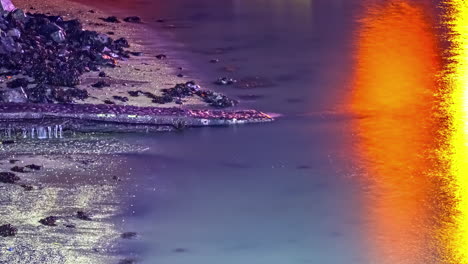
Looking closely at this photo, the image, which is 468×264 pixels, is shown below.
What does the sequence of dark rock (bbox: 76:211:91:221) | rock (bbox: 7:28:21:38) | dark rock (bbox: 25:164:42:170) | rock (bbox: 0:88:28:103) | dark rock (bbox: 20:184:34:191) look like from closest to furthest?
dark rock (bbox: 76:211:91:221), dark rock (bbox: 20:184:34:191), dark rock (bbox: 25:164:42:170), rock (bbox: 0:88:28:103), rock (bbox: 7:28:21:38)

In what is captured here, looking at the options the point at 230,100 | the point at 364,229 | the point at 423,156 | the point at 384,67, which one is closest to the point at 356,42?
the point at 384,67

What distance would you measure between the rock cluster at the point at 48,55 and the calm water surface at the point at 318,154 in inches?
38.4

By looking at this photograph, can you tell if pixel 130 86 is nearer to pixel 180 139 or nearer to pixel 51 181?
pixel 180 139

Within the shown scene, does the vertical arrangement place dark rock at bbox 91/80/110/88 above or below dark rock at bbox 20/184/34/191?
above

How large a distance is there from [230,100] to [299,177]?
2.25 metres

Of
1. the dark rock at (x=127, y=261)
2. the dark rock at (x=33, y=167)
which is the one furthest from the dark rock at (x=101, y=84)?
the dark rock at (x=127, y=261)

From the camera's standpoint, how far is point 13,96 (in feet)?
33.9

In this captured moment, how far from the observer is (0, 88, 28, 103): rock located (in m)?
10.3

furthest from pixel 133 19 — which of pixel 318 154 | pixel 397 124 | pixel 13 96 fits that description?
pixel 318 154

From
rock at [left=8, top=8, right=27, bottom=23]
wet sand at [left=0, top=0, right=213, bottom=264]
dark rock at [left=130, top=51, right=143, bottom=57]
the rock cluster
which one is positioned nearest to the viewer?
wet sand at [left=0, top=0, right=213, bottom=264]

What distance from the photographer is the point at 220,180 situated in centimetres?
871

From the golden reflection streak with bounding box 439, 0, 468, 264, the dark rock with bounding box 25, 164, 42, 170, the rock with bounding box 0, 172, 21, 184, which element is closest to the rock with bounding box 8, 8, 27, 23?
the dark rock with bounding box 25, 164, 42, 170

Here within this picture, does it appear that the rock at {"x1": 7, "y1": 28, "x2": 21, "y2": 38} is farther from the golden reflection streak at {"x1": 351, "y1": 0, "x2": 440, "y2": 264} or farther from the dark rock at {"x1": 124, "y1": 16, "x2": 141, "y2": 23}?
the golden reflection streak at {"x1": 351, "y1": 0, "x2": 440, "y2": 264}

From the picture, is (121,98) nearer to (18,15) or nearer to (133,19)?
(18,15)
